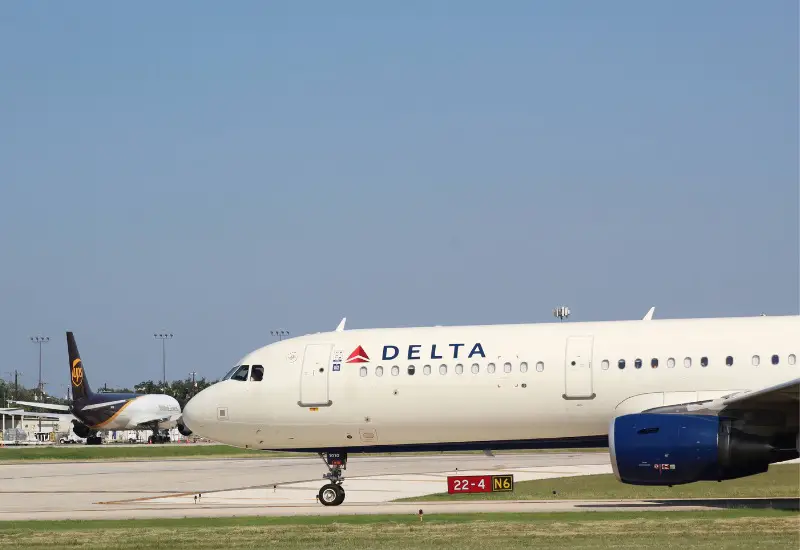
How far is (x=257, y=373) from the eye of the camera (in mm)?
26641

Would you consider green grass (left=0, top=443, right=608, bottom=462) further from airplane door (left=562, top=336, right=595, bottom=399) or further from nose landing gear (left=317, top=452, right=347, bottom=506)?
airplane door (left=562, top=336, right=595, bottom=399)

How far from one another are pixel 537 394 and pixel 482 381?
119 centimetres

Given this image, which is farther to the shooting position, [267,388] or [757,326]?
[267,388]

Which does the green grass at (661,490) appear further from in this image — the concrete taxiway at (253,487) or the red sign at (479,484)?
the concrete taxiway at (253,487)

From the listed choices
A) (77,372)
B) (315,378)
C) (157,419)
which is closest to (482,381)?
(315,378)

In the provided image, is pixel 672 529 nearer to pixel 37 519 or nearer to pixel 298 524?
pixel 298 524

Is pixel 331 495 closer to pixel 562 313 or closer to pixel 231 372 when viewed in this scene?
pixel 231 372

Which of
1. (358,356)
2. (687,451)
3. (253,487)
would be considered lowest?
(253,487)

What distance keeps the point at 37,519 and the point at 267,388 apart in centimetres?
553

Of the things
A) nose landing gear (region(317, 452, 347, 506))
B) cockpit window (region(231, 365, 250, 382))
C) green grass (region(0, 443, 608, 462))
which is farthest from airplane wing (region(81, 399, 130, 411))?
nose landing gear (region(317, 452, 347, 506))

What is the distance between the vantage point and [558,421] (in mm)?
24172

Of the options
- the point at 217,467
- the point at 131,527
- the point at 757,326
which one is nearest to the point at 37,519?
the point at 131,527

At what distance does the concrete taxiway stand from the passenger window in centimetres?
291

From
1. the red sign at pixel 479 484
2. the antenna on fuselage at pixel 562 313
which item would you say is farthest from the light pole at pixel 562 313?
the red sign at pixel 479 484
